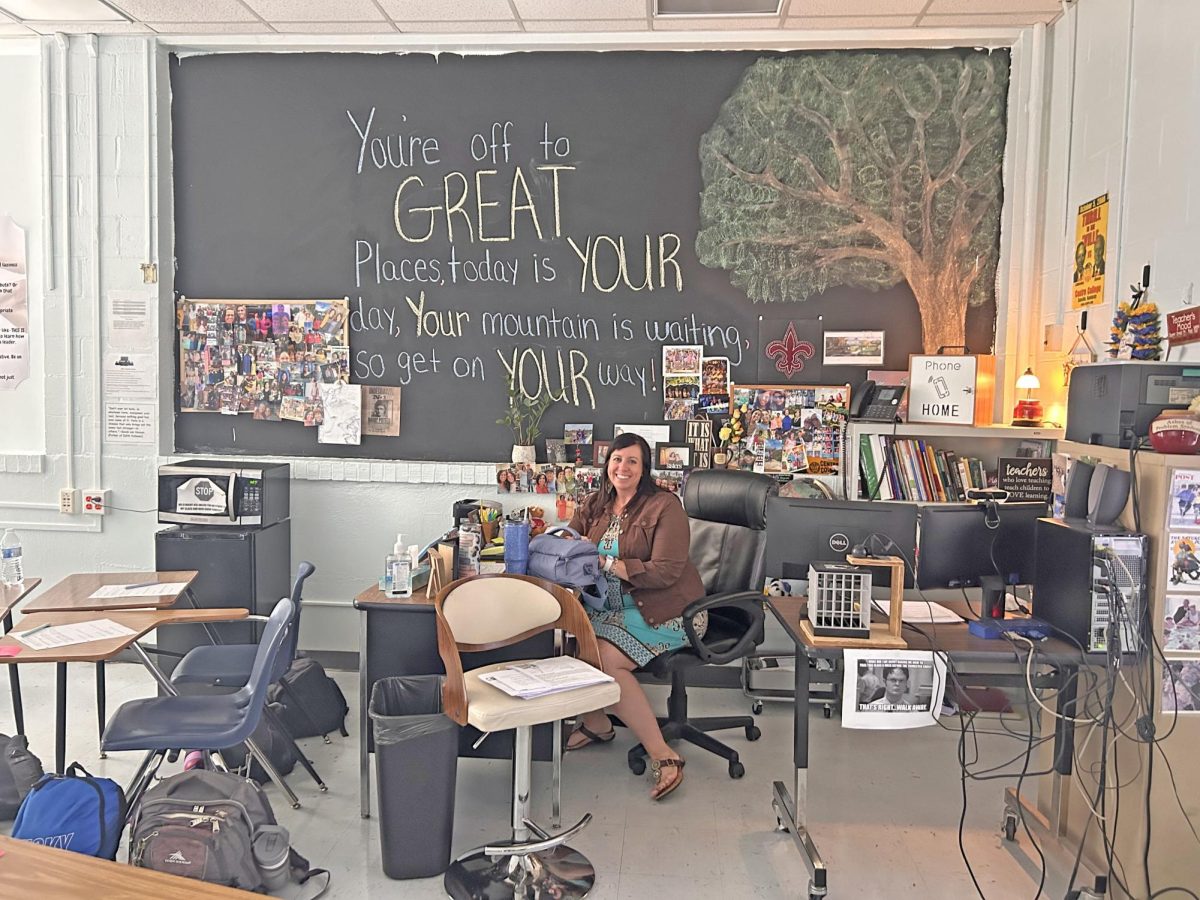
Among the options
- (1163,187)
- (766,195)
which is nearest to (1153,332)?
(1163,187)


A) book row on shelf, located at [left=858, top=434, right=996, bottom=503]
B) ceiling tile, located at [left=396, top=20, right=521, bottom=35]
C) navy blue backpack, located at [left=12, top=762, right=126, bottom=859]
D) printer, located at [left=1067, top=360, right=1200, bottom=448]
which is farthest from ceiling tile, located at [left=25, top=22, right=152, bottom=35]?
printer, located at [left=1067, top=360, right=1200, bottom=448]

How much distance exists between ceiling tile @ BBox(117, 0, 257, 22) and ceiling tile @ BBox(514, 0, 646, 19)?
4.29 feet

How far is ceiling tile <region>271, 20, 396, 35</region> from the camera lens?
4363 millimetres

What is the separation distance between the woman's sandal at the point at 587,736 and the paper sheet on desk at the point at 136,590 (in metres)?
1.63

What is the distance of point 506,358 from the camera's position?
4.62m

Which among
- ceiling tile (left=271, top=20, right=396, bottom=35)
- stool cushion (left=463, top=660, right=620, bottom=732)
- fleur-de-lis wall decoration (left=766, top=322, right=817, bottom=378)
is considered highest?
ceiling tile (left=271, top=20, right=396, bottom=35)

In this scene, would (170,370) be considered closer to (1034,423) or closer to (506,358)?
(506,358)

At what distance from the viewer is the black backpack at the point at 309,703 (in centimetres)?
371

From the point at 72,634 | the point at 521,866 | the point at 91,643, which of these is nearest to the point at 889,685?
the point at 521,866

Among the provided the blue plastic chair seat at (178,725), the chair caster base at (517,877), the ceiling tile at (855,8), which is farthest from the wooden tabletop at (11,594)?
the ceiling tile at (855,8)

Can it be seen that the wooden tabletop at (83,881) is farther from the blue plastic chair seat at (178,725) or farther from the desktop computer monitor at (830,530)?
the desktop computer monitor at (830,530)

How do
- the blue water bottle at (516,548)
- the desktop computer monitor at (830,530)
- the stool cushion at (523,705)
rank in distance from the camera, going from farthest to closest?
the blue water bottle at (516,548) < the desktop computer monitor at (830,530) < the stool cushion at (523,705)

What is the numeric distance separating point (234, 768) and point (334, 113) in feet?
10.3

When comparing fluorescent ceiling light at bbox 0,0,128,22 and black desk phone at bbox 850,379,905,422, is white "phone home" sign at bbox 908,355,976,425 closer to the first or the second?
black desk phone at bbox 850,379,905,422
